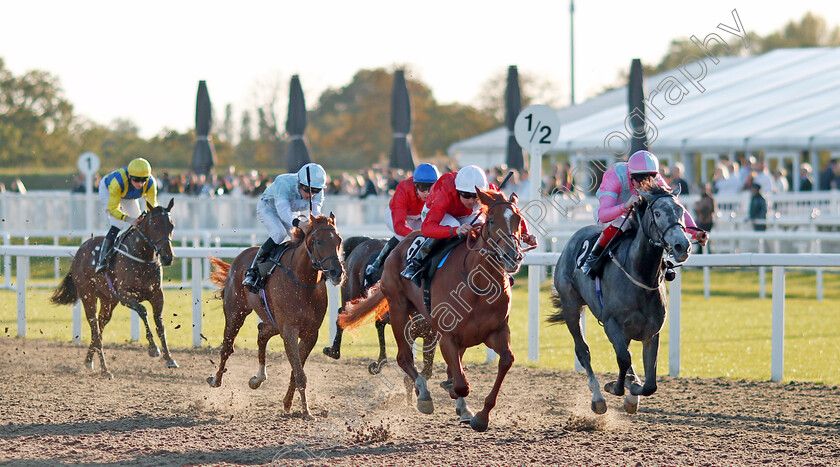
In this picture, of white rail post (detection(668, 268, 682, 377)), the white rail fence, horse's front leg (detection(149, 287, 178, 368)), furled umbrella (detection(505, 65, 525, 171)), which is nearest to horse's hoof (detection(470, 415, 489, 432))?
the white rail fence

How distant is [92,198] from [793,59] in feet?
74.7

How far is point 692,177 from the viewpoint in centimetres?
2777

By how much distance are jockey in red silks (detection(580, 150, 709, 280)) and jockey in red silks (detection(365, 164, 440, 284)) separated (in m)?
1.26

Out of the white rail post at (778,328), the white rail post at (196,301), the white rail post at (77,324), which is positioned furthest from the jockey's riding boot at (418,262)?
the white rail post at (77,324)

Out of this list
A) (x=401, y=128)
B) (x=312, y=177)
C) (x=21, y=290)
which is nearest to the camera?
(x=312, y=177)

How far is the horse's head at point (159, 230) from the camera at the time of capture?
28.8 feet

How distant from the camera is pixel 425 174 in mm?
7270

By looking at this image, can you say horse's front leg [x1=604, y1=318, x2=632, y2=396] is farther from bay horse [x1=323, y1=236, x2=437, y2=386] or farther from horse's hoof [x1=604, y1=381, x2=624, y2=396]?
bay horse [x1=323, y1=236, x2=437, y2=386]

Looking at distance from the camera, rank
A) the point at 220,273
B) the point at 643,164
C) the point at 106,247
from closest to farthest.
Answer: the point at 643,164 < the point at 220,273 < the point at 106,247

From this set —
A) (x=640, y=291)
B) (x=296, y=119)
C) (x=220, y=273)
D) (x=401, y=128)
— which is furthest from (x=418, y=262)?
(x=401, y=128)

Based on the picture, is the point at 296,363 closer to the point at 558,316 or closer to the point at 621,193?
the point at 558,316

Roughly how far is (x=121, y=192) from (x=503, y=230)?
4747 millimetres

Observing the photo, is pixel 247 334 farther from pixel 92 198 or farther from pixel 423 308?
pixel 92 198

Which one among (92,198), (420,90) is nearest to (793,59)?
(92,198)
